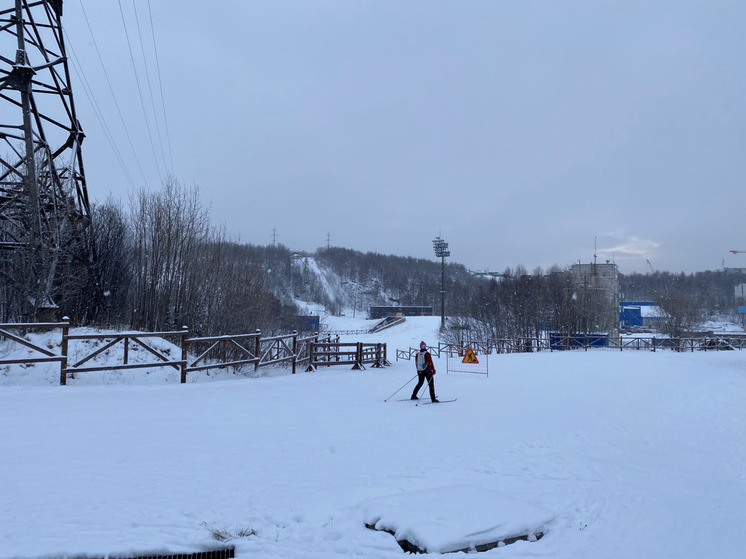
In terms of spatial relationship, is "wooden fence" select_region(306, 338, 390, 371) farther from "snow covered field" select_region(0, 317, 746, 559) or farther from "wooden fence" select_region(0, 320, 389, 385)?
"snow covered field" select_region(0, 317, 746, 559)

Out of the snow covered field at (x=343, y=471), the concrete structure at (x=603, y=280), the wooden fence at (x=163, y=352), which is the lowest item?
the snow covered field at (x=343, y=471)

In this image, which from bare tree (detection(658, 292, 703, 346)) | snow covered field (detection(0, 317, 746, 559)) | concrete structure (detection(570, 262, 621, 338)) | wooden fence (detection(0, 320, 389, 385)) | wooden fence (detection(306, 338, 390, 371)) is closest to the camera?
snow covered field (detection(0, 317, 746, 559))

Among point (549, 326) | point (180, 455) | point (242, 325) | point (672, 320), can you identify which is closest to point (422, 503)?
point (180, 455)

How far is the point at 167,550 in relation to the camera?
13.3ft

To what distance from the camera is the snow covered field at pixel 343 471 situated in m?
4.36

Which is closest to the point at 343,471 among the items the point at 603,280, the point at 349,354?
the point at 349,354

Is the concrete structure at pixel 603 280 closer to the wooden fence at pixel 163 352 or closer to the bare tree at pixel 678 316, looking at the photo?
the bare tree at pixel 678 316

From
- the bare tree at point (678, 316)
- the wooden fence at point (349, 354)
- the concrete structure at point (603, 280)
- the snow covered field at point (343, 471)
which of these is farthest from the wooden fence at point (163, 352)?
the concrete structure at point (603, 280)

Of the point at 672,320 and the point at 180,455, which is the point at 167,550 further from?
the point at 672,320

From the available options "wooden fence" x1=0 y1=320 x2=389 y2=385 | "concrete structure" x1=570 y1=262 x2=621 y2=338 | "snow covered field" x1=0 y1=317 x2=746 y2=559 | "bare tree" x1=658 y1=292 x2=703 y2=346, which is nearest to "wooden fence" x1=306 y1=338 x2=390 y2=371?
"wooden fence" x1=0 y1=320 x2=389 y2=385

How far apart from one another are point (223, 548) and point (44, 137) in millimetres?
15943

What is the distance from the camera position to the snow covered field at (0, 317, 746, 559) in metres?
4.36

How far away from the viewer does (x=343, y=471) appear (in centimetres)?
614

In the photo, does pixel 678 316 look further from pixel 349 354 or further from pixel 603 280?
pixel 349 354
